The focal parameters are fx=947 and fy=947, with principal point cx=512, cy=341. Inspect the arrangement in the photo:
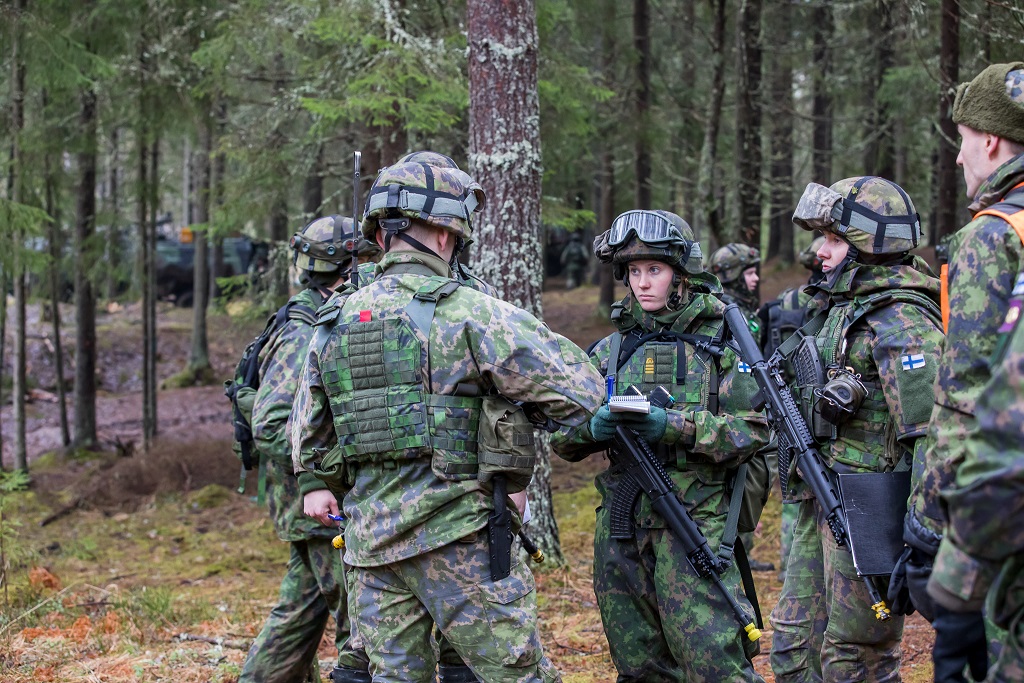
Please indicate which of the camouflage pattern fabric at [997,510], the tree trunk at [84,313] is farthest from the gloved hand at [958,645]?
the tree trunk at [84,313]

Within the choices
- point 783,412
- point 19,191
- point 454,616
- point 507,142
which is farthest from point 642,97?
point 454,616

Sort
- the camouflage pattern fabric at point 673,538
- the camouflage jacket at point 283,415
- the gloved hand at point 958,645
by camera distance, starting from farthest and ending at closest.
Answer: the camouflage jacket at point 283,415
the camouflage pattern fabric at point 673,538
the gloved hand at point 958,645

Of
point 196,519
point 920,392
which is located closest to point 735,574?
point 920,392

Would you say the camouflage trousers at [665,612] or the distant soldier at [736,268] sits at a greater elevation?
the distant soldier at [736,268]

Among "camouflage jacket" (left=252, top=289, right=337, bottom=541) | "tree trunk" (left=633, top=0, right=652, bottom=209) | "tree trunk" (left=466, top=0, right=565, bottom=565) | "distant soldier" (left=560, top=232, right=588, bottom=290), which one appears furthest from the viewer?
"distant soldier" (left=560, top=232, right=588, bottom=290)

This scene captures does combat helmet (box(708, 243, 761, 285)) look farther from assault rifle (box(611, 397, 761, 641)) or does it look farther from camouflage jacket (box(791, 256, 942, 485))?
assault rifle (box(611, 397, 761, 641))

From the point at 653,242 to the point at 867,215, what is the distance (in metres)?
1.01

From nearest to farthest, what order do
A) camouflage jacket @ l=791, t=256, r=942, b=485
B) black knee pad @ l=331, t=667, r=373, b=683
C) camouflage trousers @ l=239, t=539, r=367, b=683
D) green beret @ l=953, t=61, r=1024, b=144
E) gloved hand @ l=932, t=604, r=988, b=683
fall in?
gloved hand @ l=932, t=604, r=988, b=683 → green beret @ l=953, t=61, r=1024, b=144 → camouflage jacket @ l=791, t=256, r=942, b=485 → black knee pad @ l=331, t=667, r=373, b=683 → camouflage trousers @ l=239, t=539, r=367, b=683

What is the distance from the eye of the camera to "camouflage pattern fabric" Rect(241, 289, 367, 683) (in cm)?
521

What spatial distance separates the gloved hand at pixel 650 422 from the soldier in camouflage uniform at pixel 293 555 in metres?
1.72

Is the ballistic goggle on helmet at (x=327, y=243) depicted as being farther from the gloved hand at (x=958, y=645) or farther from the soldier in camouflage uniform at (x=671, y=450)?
the gloved hand at (x=958, y=645)

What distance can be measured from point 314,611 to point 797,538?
272 centimetres

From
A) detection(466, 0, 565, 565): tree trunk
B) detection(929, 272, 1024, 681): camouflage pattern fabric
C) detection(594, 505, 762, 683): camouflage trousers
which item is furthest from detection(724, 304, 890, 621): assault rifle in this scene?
detection(466, 0, 565, 565): tree trunk

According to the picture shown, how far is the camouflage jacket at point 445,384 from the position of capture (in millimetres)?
Answer: 3635
